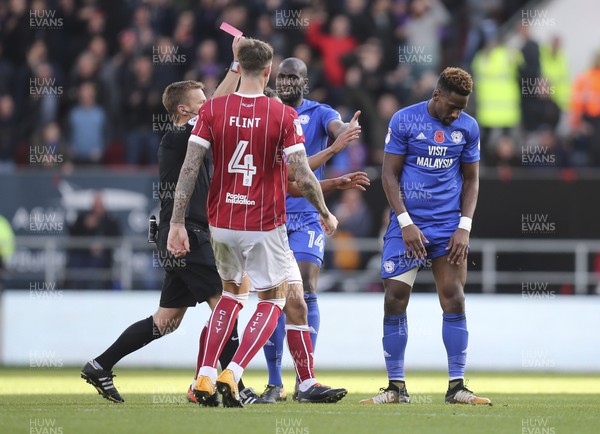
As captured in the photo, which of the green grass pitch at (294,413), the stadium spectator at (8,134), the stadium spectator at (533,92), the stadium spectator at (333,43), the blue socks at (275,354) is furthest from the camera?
the stadium spectator at (333,43)

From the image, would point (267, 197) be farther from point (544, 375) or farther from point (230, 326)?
point (544, 375)

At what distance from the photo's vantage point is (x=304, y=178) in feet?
27.4

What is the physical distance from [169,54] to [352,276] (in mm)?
5234

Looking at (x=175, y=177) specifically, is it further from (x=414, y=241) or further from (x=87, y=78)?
(x=87, y=78)

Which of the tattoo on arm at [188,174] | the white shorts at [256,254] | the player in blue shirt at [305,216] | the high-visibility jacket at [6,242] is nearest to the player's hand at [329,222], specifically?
the white shorts at [256,254]

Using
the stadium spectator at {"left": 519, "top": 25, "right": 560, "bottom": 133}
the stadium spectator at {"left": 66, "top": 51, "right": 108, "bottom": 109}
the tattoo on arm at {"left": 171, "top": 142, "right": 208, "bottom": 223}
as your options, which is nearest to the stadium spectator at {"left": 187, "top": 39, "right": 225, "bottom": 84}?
the stadium spectator at {"left": 66, "top": 51, "right": 108, "bottom": 109}

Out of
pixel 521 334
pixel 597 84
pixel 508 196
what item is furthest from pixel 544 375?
pixel 597 84

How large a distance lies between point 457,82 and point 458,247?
1.21 m

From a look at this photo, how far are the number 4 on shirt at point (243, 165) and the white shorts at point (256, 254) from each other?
0.36 m

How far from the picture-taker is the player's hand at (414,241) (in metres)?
9.54

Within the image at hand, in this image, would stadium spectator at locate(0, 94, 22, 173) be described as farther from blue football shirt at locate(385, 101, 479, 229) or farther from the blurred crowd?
blue football shirt at locate(385, 101, 479, 229)

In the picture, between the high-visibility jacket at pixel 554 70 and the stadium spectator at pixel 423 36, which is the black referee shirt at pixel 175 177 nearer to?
the high-visibility jacket at pixel 554 70

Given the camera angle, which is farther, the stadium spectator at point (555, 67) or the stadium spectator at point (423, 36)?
the stadium spectator at point (423, 36)

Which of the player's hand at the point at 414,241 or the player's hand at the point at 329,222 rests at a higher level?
the player's hand at the point at 329,222
